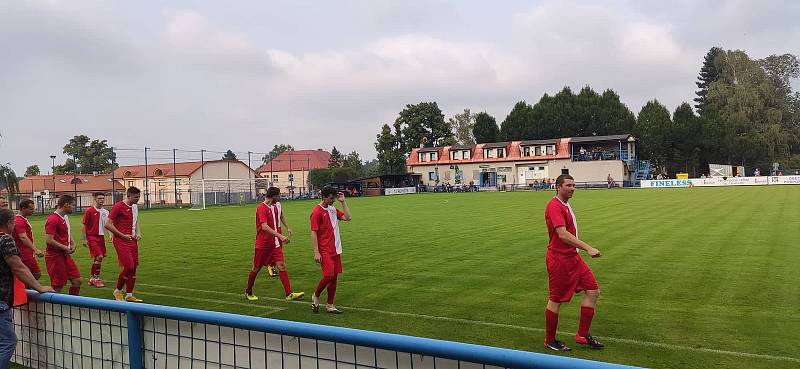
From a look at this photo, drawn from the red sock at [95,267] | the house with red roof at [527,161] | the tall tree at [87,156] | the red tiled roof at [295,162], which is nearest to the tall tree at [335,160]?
the red tiled roof at [295,162]

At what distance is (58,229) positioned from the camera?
8.56 meters

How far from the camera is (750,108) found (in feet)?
228

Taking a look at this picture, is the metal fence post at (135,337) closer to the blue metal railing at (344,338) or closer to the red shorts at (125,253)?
the blue metal railing at (344,338)

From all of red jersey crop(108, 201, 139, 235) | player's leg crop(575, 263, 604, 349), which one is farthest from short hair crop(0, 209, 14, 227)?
player's leg crop(575, 263, 604, 349)

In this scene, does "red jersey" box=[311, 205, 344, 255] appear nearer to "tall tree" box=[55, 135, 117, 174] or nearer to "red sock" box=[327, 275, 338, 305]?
"red sock" box=[327, 275, 338, 305]

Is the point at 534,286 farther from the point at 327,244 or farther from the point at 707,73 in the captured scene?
the point at 707,73

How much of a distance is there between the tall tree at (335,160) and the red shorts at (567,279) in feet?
299

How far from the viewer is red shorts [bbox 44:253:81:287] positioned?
327 inches

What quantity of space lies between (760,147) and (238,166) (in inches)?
2521

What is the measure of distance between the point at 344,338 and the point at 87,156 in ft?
342

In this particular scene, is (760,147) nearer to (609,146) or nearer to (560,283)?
(609,146)

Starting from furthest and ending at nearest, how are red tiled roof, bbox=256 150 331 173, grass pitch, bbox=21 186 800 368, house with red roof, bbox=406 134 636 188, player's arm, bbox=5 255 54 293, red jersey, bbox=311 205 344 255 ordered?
red tiled roof, bbox=256 150 331 173
house with red roof, bbox=406 134 636 188
red jersey, bbox=311 205 344 255
grass pitch, bbox=21 186 800 368
player's arm, bbox=5 255 54 293

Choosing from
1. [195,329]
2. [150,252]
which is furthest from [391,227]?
[195,329]

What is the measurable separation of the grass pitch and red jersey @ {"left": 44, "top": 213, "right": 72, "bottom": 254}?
5.40 ft
